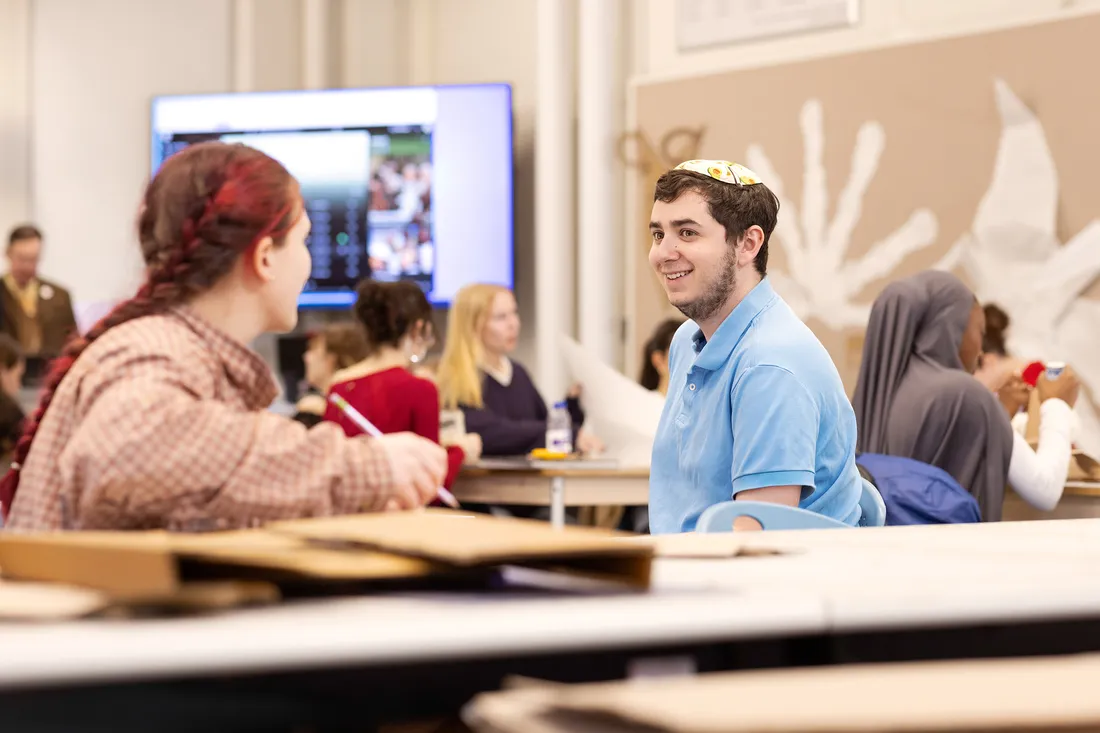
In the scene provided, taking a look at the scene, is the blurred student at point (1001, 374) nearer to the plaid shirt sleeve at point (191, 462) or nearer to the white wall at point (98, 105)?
the plaid shirt sleeve at point (191, 462)

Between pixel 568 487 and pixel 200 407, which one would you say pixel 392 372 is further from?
pixel 200 407

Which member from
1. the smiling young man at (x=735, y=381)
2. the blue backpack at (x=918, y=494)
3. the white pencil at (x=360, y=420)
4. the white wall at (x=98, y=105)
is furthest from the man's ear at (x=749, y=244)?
the white wall at (x=98, y=105)

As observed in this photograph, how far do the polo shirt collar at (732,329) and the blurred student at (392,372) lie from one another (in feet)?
6.33

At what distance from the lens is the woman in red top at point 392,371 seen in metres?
3.89

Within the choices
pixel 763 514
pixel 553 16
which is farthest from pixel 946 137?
pixel 763 514

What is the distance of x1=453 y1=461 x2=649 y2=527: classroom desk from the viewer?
171 inches

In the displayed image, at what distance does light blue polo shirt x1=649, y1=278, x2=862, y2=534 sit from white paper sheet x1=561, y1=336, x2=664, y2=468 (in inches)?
91.6

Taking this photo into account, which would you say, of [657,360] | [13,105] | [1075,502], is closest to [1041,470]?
[1075,502]

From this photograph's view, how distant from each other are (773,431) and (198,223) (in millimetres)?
883

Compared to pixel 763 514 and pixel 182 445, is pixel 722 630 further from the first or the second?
pixel 763 514

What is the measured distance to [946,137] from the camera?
543 centimetres

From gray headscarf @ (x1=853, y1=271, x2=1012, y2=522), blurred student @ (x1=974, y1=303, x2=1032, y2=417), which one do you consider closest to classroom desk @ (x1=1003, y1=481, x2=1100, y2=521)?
blurred student @ (x1=974, y1=303, x2=1032, y2=417)

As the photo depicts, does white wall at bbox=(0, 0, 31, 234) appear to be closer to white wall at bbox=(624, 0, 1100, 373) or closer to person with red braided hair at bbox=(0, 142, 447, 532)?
white wall at bbox=(624, 0, 1100, 373)

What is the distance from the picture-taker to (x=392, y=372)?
3.95 meters
